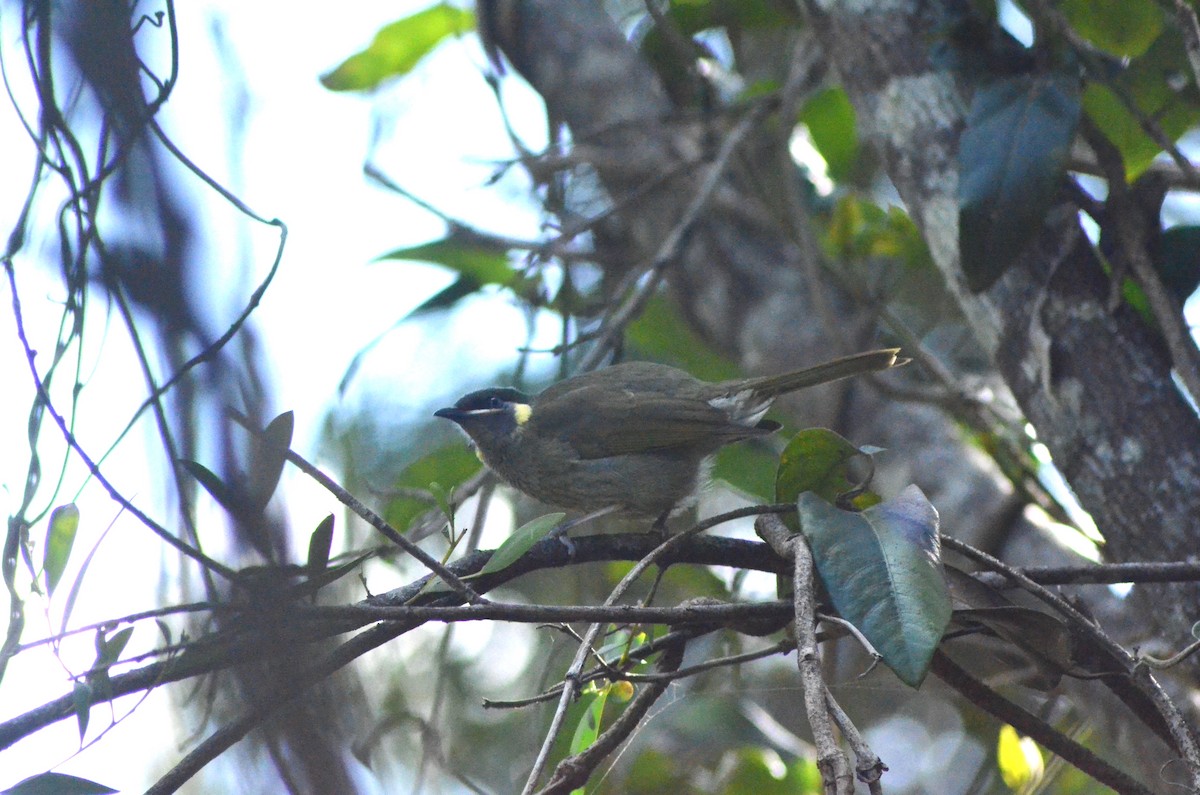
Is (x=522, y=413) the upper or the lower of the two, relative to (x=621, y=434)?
upper

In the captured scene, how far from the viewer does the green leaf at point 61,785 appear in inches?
66.2

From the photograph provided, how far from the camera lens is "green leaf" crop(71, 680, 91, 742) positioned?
1631 millimetres

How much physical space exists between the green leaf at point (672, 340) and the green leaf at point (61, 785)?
3923 mm

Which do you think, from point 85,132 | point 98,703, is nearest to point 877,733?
point 98,703

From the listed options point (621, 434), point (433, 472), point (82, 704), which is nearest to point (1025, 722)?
point (82, 704)

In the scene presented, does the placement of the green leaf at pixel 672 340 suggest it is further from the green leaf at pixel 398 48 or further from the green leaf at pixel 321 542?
the green leaf at pixel 321 542

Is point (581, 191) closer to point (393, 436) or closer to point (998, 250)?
point (393, 436)

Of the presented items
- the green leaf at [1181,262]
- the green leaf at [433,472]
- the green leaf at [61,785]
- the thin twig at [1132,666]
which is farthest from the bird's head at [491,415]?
the green leaf at [61,785]

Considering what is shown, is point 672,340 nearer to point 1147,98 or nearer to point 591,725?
point 1147,98

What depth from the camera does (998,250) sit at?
114 inches

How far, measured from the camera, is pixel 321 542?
6.01ft

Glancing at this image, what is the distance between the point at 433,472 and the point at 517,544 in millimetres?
2554

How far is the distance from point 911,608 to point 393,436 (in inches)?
170

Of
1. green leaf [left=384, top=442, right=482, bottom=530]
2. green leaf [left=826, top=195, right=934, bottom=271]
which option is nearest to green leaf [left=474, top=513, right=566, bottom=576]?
green leaf [left=384, top=442, right=482, bottom=530]
